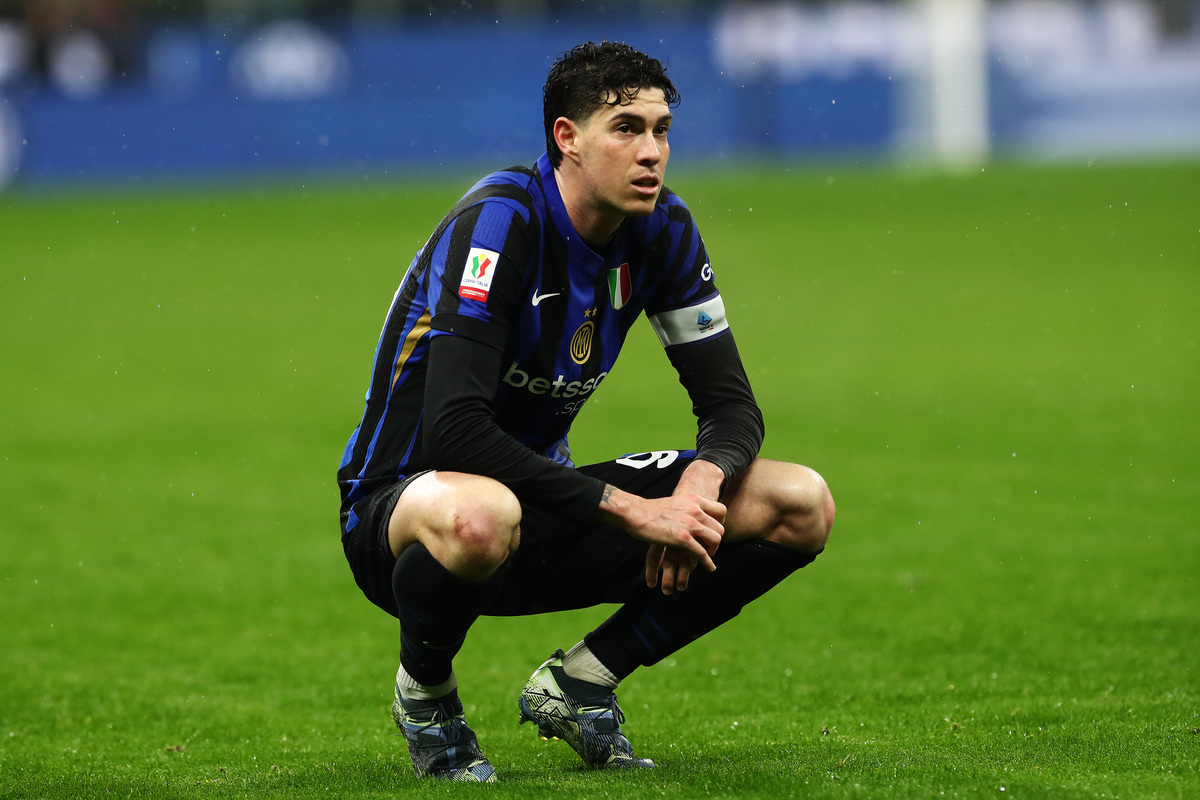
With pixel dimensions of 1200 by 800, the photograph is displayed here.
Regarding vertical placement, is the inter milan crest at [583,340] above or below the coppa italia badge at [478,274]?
below

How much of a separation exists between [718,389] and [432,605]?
39.3 inches

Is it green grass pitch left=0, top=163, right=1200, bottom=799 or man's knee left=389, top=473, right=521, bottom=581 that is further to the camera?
green grass pitch left=0, top=163, right=1200, bottom=799

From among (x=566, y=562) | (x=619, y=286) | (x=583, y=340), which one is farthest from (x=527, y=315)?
(x=566, y=562)

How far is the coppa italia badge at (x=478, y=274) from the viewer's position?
365 cm

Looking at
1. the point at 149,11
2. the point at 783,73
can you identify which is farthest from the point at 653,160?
the point at 149,11

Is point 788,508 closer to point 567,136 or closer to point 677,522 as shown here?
point 677,522

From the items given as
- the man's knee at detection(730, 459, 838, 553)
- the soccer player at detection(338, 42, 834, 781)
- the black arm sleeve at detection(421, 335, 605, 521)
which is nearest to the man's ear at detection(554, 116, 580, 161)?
the soccer player at detection(338, 42, 834, 781)

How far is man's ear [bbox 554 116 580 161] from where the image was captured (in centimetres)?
382

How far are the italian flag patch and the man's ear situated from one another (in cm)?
33

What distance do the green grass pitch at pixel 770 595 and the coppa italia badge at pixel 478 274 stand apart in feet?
3.88

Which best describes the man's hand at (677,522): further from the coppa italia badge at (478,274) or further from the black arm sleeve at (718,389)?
the coppa italia badge at (478,274)

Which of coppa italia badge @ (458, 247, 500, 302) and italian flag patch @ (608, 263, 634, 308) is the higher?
coppa italia badge @ (458, 247, 500, 302)

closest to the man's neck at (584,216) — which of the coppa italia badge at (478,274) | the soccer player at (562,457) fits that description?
the soccer player at (562,457)

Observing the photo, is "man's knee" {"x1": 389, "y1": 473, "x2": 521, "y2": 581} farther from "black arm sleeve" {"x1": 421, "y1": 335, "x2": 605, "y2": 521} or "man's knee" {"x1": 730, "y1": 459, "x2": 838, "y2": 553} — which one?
"man's knee" {"x1": 730, "y1": 459, "x2": 838, "y2": 553}
